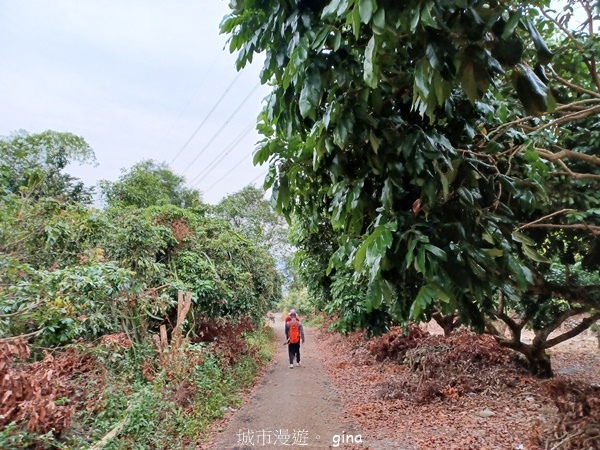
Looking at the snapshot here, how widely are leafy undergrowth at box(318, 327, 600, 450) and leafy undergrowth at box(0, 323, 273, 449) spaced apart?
8.04 ft

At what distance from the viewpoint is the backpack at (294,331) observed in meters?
10.2

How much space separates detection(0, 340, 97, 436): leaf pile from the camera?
358 centimetres

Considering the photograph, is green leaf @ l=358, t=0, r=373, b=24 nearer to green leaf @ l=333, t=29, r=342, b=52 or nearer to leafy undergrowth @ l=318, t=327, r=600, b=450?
green leaf @ l=333, t=29, r=342, b=52

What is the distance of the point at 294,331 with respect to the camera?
404 inches

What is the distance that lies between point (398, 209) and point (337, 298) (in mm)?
5885

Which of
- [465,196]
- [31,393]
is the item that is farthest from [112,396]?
[465,196]

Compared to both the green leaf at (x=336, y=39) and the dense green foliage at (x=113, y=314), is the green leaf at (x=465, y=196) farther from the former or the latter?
the dense green foliage at (x=113, y=314)

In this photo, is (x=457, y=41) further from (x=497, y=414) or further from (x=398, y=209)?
(x=497, y=414)

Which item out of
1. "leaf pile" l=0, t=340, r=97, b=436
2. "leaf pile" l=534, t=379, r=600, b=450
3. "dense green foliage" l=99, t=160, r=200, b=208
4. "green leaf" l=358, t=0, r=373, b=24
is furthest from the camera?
"dense green foliage" l=99, t=160, r=200, b=208

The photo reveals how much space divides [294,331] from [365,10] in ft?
31.2

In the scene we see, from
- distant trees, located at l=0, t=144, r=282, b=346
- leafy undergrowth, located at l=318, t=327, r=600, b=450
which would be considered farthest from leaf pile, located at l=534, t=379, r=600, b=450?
distant trees, located at l=0, t=144, r=282, b=346

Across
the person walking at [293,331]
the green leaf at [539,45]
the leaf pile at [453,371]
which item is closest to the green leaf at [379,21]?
the green leaf at [539,45]

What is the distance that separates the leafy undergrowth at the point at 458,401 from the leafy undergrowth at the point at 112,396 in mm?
2451

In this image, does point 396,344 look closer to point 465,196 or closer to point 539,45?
point 465,196
